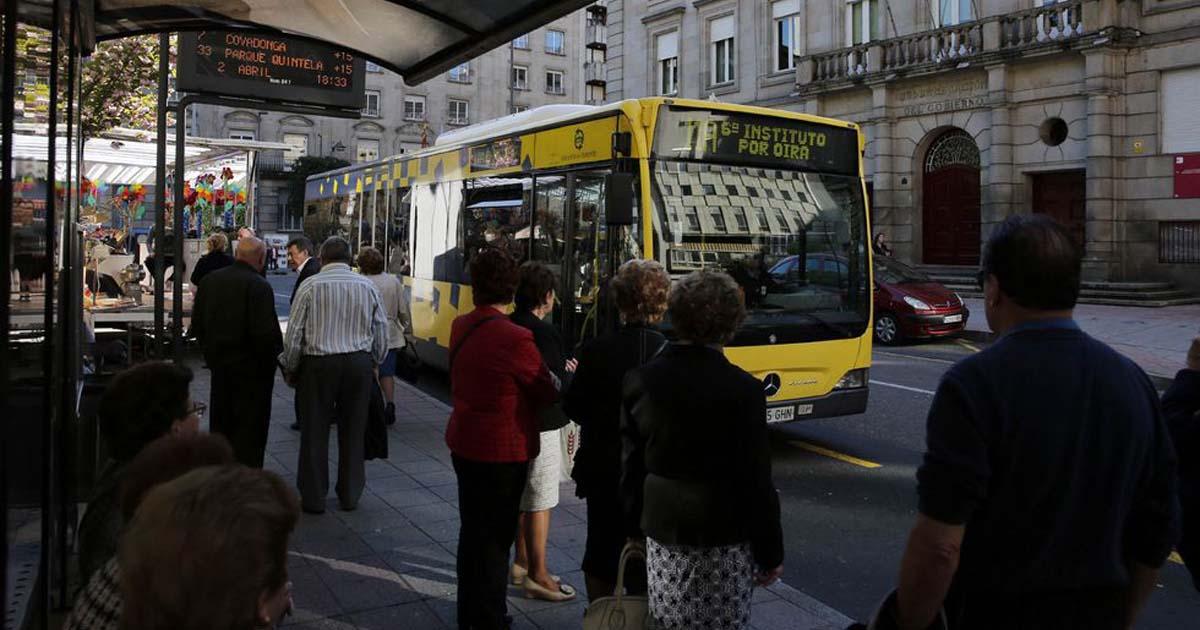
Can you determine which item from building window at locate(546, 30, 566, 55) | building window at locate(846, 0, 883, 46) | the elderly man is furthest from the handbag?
building window at locate(546, 30, 566, 55)

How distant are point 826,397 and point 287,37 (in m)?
4.99

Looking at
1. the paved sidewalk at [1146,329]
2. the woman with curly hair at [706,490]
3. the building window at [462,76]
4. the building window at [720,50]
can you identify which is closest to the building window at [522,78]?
the building window at [462,76]

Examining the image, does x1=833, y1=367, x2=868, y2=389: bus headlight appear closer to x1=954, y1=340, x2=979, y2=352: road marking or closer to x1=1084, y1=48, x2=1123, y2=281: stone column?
x1=954, y1=340, x2=979, y2=352: road marking

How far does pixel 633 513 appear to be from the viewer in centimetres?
349

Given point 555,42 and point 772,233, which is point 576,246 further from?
point 555,42

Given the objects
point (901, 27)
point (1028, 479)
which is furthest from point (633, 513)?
point (901, 27)

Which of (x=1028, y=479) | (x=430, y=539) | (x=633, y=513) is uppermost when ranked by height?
(x=1028, y=479)

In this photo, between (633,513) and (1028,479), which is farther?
(633,513)

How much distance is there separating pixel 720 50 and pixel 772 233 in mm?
25126

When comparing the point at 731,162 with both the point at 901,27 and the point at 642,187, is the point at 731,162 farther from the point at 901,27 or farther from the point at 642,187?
the point at 901,27

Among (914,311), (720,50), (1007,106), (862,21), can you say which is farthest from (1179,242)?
(720,50)

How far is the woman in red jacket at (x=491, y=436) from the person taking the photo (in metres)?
4.07

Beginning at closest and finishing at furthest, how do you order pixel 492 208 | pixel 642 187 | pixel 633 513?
1. pixel 633 513
2. pixel 642 187
3. pixel 492 208

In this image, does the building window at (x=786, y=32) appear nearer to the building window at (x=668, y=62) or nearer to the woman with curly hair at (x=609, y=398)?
the building window at (x=668, y=62)
